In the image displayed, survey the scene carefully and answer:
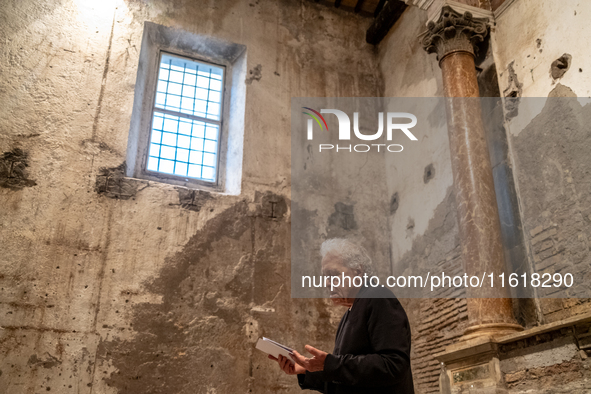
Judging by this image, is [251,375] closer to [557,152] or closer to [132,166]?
[132,166]

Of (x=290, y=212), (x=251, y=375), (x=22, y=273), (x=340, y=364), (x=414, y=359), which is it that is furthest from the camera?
(x=290, y=212)

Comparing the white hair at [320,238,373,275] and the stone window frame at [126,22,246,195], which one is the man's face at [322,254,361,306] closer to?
the white hair at [320,238,373,275]

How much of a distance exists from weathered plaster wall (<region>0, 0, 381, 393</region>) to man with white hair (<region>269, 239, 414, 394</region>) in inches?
120

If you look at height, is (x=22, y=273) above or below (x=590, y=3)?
below

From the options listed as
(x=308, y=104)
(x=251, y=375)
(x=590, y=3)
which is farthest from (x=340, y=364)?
(x=308, y=104)

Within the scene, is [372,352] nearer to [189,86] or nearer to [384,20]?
[189,86]

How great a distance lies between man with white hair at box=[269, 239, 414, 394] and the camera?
224 centimetres

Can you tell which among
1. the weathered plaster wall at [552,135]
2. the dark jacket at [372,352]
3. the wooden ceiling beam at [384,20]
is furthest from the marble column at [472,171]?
the dark jacket at [372,352]

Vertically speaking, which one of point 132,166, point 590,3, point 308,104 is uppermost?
point 308,104

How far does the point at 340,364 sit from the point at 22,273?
4.02 metres

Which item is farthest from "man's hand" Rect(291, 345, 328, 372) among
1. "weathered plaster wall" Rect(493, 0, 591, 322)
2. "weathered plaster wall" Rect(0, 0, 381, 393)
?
"weathered plaster wall" Rect(0, 0, 381, 393)

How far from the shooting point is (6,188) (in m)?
5.37

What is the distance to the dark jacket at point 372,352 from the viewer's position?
2.23 metres

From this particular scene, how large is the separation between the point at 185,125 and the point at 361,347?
5.06m
